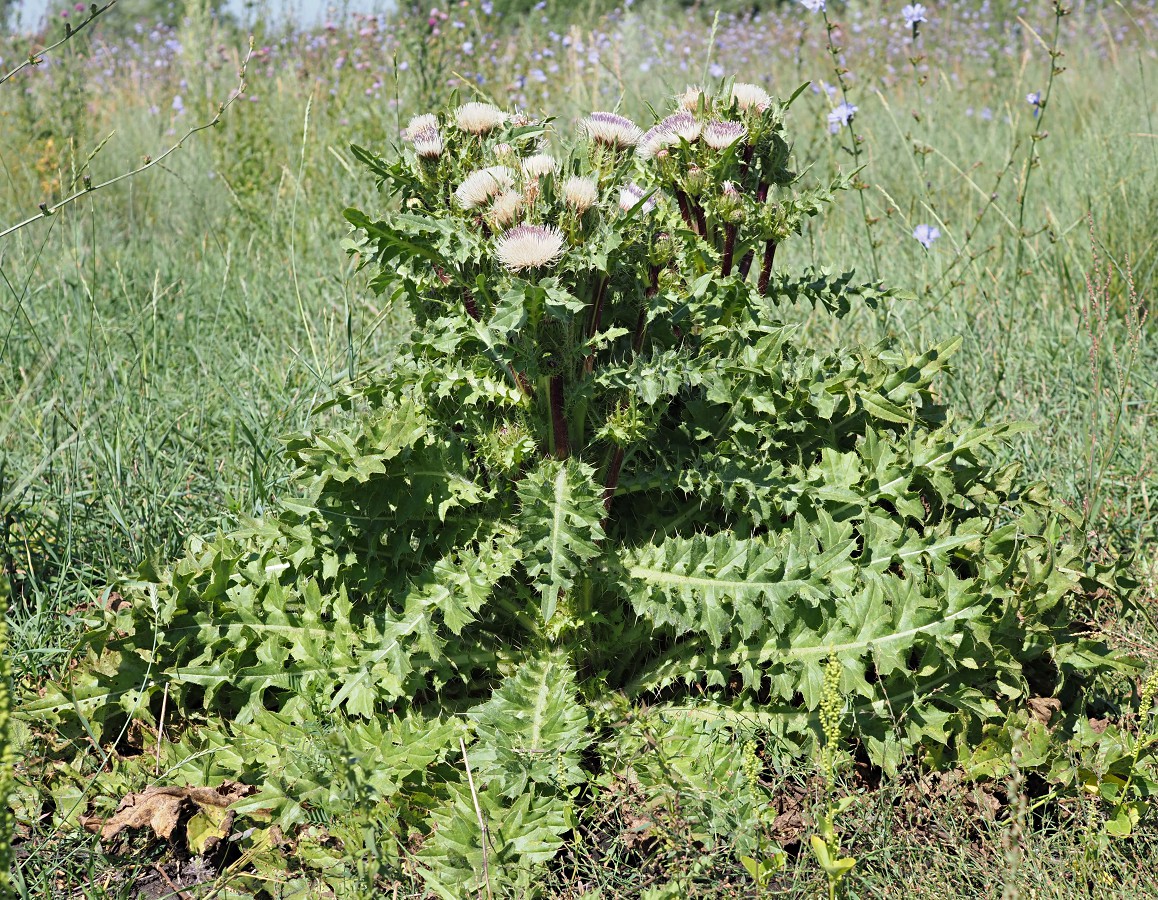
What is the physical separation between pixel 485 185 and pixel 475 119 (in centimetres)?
27

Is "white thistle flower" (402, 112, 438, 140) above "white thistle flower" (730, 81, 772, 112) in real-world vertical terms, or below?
above

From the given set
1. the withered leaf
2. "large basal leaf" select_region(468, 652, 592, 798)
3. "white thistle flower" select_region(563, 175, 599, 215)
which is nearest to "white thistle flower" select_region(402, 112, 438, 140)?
"white thistle flower" select_region(563, 175, 599, 215)

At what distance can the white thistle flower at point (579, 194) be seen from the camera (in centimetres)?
196

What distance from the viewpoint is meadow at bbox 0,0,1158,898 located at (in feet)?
6.38

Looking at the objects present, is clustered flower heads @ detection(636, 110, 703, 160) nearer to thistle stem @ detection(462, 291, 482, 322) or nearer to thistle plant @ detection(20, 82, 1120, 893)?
thistle plant @ detection(20, 82, 1120, 893)

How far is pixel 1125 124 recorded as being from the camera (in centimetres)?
525

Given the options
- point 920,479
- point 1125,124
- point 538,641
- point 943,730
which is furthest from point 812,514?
point 1125,124

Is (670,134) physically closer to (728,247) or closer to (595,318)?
(728,247)

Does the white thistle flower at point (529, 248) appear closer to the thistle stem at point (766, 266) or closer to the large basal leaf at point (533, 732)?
the thistle stem at point (766, 266)

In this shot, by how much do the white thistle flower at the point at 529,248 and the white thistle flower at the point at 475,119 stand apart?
399 mm

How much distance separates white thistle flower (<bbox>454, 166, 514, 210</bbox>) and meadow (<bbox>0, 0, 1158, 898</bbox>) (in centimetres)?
31

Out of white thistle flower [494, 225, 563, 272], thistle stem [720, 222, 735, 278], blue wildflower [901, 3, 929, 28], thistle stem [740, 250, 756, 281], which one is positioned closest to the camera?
white thistle flower [494, 225, 563, 272]

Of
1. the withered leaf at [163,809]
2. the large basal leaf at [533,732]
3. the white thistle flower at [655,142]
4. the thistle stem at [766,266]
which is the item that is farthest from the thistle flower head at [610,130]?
the withered leaf at [163,809]

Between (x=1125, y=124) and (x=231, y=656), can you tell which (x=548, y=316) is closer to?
(x=231, y=656)
